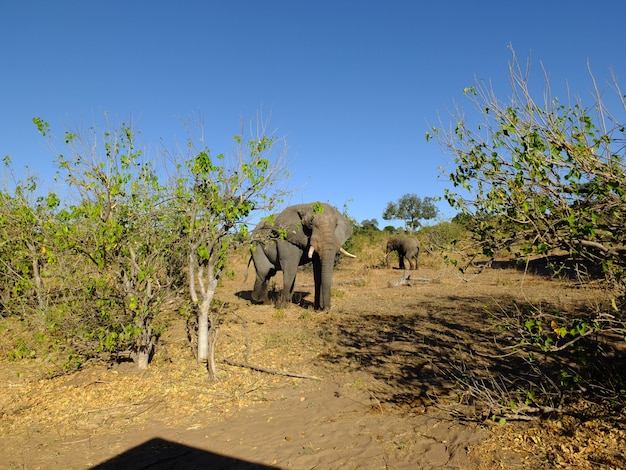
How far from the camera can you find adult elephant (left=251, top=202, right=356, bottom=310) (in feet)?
36.2

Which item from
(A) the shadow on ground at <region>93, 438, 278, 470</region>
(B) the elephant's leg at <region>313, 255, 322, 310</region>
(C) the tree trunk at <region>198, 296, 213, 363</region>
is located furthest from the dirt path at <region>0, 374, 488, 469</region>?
(B) the elephant's leg at <region>313, 255, 322, 310</region>

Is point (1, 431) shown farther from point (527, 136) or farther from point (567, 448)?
point (527, 136)

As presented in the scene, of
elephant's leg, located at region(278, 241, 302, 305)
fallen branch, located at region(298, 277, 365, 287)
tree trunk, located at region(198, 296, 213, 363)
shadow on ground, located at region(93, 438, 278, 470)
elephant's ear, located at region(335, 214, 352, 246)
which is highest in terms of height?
elephant's ear, located at region(335, 214, 352, 246)

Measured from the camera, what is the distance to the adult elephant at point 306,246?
11.0 m

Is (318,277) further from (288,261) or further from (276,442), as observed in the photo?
(276,442)

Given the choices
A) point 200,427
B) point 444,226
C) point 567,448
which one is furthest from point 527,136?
point 444,226

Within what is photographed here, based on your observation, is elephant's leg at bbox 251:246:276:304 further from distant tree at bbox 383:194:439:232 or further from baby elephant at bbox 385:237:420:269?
distant tree at bbox 383:194:439:232

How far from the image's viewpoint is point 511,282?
15859 mm

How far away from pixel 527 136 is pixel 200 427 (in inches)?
186

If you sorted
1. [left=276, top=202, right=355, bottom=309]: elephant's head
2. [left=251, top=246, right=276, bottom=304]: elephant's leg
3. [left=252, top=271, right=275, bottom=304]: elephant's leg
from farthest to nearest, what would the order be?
[left=252, top=271, right=275, bottom=304]: elephant's leg < [left=251, top=246, right=276, bottom=304]: elephant's leg < [left=276, top=202, right=355, bottom=309]: elephant's head

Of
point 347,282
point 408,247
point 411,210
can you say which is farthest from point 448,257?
point 411,210

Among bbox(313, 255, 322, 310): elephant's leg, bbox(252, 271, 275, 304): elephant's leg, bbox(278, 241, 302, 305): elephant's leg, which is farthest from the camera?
bbox(252, 271, 275, 304): elephant's leg

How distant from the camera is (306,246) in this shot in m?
11.6

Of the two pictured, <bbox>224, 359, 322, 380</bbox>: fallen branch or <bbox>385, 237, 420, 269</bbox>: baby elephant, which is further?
<bbox>385, 237, 420, 269</bbox>: baby elephant
